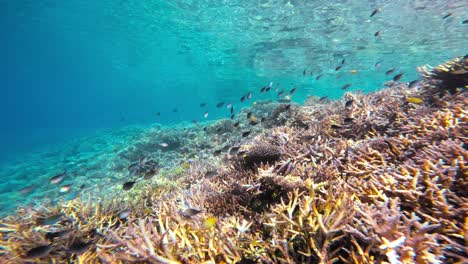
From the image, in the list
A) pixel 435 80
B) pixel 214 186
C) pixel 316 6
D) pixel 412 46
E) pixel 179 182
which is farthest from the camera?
pixel 412 46

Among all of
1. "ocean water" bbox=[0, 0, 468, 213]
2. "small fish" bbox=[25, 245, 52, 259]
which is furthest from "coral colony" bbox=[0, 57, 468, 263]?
"ocean water" bbox=[0, 0, 468, 213]

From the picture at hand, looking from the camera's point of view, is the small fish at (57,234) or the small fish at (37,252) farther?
the small fish at (57,234)

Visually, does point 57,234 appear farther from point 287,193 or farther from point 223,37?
point 223,37

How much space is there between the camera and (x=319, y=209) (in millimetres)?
2773

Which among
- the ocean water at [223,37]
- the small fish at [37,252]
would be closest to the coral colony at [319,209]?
the small fish at [37,252]

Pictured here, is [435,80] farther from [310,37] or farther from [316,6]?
[310,37]

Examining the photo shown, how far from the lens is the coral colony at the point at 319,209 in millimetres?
2186

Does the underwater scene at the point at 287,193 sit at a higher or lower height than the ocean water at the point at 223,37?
lower

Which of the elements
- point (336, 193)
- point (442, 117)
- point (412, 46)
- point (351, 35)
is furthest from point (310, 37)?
point (336, 193)

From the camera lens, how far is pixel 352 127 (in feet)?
17.9

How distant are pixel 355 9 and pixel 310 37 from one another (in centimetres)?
677

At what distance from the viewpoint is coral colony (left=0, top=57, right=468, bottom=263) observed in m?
2.19

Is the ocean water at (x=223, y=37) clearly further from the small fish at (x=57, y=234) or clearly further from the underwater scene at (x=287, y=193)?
the small fish at (x=57, y=234)

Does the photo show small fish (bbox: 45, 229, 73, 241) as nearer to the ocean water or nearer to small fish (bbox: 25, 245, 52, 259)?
small fish (bbox: 25, 245, 52, 259)
